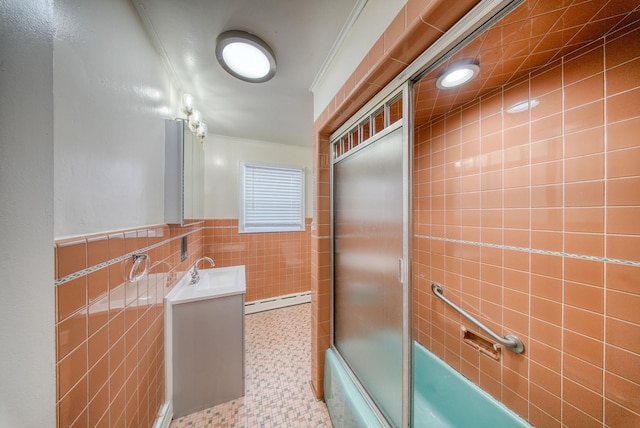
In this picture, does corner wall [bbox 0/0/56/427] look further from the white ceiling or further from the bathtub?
the bathtub

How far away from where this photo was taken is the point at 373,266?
1.08 meters

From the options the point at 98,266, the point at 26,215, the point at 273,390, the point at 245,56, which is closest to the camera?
the point at 26,215

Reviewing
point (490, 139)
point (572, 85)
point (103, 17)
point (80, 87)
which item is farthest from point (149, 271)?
point (572, 85)

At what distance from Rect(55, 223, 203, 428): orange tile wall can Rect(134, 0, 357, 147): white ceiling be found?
3.53ft

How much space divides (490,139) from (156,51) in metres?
2.11

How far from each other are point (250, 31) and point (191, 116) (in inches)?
34.6

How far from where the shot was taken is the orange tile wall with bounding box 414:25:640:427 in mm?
823

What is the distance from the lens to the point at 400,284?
89 centimetres

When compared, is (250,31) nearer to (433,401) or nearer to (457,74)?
(457,74)

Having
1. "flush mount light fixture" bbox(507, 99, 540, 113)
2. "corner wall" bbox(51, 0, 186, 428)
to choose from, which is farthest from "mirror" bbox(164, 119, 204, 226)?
"flush mount light fixture" bbox(507, 99, 540, 113)

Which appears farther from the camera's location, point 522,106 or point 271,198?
point 271,198

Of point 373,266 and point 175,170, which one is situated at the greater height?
point 175,170

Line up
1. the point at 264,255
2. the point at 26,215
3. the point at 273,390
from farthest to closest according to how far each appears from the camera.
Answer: the point at 264,255, the point at 273,390, the point at 26,215

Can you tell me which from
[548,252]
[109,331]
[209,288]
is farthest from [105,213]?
[548,252]
